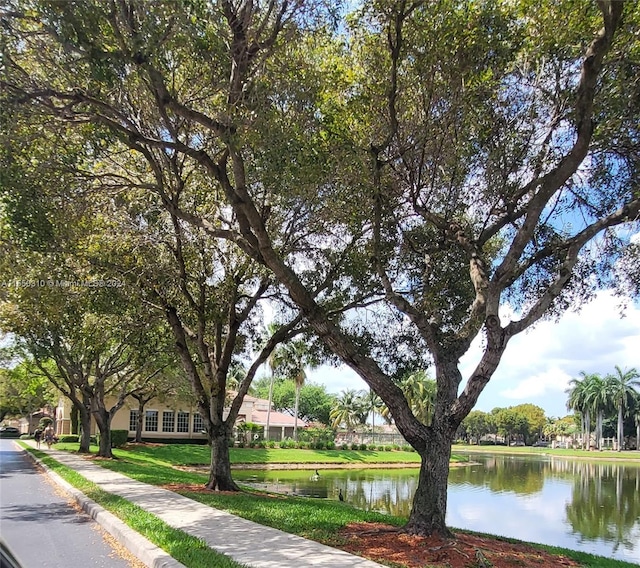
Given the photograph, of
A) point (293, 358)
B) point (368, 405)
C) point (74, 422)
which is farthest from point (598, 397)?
point (293, 358)

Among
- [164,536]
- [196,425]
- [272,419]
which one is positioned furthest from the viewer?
[272,419]

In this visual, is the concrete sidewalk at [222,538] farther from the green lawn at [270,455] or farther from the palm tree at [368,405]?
the palm tree at [368,405]

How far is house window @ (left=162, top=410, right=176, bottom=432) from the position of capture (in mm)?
48062

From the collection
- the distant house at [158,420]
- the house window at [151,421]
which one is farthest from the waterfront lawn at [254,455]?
the house window at [151,421]

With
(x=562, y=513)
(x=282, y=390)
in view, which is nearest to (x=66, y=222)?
(x=562, y=513)

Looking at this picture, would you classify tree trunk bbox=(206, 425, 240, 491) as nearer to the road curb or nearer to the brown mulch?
the road curb

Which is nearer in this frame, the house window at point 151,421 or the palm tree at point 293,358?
the palm tree at point 293,358

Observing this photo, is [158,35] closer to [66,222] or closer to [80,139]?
[80,139]

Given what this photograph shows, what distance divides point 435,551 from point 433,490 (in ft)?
3.54

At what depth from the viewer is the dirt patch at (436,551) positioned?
7855 millimetres

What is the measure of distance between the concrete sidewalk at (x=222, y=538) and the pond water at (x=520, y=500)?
9.69 metres

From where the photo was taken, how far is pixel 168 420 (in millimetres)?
48406

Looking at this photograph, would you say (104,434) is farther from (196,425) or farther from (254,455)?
(196,425)

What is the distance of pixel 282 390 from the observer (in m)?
90.3
